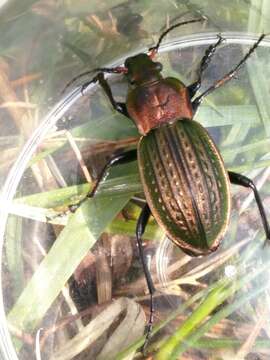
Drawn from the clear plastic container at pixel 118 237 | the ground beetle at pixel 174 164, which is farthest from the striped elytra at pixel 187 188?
the clear plastic container at pixel 118 237

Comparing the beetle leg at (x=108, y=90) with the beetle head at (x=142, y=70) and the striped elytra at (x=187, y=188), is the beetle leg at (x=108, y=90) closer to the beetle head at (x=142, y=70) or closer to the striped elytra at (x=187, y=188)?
the beetle head at (x=142, y=70)

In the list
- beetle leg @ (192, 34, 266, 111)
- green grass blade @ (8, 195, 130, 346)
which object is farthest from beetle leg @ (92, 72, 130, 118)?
green grass blade @ (8, 195, 130, 346)

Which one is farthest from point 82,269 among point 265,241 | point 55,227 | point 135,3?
point 135,3

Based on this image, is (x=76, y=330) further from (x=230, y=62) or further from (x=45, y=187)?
(x=230, y=62)

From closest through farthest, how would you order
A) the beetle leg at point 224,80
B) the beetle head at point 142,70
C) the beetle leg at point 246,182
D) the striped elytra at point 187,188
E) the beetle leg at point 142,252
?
1. the striped elytra at point 187,188
2. the beetle leg at point 142,252
3. the beetle leg at point 246,182
4. the beetle head at point 142,70
5. the beetle leg at point 224,80

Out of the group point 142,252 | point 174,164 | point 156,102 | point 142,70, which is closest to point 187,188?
point 174,164

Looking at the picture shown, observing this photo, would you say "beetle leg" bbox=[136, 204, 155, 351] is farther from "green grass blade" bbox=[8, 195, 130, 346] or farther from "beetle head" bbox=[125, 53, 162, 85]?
"beetle head" bbox=[125, 53, 162, 85]
